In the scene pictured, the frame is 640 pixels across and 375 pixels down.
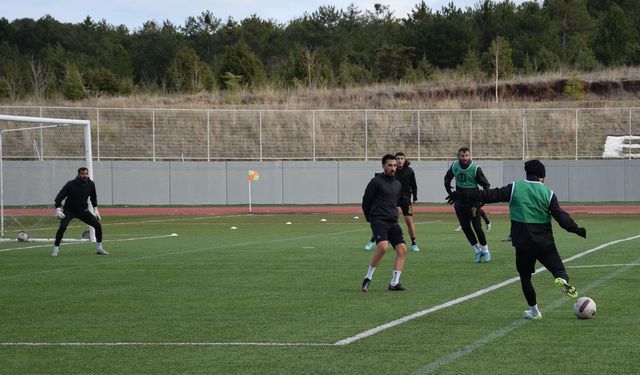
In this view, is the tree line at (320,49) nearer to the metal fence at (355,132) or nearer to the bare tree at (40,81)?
the bare tree at (40,81)

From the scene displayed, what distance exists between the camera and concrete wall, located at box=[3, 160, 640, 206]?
54.8 metres

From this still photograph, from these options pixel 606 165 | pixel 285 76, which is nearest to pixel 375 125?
pixel 606 165

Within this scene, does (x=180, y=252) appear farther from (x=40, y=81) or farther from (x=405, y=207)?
(x=40, y=81)

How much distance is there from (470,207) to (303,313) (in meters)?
8.18

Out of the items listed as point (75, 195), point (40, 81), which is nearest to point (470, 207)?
point (75, 195)

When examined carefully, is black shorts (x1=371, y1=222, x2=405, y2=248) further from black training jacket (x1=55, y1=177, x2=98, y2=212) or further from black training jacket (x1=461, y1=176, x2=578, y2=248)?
black training jacket (x1=55, y1=177, x2=98, y2=212)

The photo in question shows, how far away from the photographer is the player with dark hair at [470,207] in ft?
67.9

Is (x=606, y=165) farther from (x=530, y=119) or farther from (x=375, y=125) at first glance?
(x=375, y=125)

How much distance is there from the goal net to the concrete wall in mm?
1664

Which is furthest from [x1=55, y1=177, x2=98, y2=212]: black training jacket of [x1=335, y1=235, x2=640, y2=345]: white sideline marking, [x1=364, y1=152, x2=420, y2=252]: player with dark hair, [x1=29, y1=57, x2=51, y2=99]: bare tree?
[x1=29, y1=57, x2=51, y2=99]: bare tree

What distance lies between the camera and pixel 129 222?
41125 millimetres

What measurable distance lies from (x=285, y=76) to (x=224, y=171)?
30397 mm

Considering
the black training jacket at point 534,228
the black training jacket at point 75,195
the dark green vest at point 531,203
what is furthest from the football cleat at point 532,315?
the black training jacket at point 75,195

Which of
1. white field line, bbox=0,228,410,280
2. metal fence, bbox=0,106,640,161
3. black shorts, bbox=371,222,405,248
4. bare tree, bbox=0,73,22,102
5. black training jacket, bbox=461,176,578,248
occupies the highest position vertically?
bare tree, bbox=0,73,22,102
